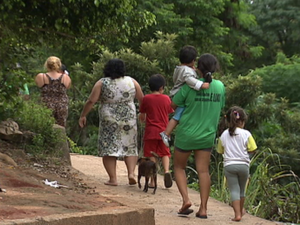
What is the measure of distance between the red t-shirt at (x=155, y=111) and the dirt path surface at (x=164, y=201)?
0.77m

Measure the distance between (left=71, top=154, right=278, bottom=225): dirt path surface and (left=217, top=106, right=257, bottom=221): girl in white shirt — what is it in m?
0.27

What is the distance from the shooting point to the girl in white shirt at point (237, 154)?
724cm

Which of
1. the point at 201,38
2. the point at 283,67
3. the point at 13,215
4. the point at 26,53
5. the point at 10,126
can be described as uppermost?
the point at 201,38

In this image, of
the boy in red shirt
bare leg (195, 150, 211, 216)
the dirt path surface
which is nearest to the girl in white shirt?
the dirt path surface

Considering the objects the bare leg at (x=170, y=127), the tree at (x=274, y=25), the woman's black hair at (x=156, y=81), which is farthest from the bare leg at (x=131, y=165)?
the tree at (x=274, y=25)

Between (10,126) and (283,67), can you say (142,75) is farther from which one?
(283,67)

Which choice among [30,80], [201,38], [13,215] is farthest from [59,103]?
[201,38]

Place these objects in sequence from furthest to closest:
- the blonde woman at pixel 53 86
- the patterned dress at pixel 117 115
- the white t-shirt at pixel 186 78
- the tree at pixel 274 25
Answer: the tree at pixel 274 25, the blonde woman at pixel 53 86, the patterned dress at pixel 117 115, the white t-shirt at pixel 186 78

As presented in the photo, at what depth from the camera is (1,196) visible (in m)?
5.25

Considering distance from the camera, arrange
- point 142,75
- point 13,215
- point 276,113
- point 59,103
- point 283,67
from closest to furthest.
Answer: point 13,215, point 59,103, point 142,75, point 276,113, point 283,67

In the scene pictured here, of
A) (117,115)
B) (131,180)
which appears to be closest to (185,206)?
(131,180)

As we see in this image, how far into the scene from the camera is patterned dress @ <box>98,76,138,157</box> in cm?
852

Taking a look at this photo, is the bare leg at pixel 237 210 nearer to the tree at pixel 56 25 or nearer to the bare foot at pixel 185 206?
the bare foot at pixel 185 206

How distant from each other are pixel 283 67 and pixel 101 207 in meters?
13.9
